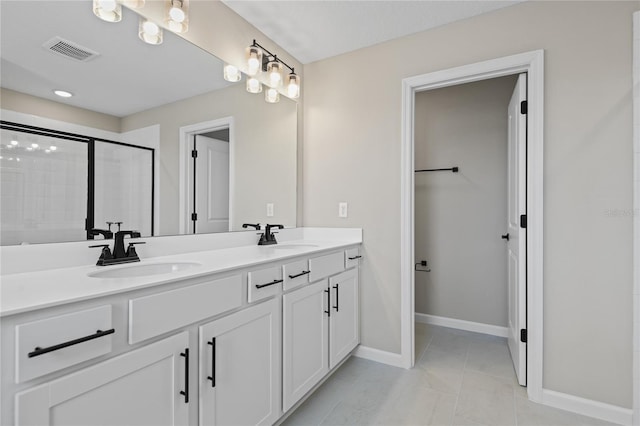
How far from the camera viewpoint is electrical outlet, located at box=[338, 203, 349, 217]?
8.16 feet

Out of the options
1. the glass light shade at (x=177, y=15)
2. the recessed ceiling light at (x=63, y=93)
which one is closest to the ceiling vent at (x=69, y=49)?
the recessed ceiling light at (x=63, y=93)

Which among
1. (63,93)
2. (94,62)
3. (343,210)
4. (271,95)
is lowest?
(343,210)

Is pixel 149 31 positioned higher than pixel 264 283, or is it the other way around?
pixel 149 31

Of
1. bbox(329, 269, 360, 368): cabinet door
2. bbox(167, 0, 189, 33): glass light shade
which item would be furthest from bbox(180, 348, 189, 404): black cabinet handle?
bbox(167, 0, 189, 33): glass light shade

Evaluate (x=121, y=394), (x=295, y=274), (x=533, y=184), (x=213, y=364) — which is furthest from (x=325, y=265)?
(x=533, y=184)

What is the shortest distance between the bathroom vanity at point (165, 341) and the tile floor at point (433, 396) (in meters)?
0.21

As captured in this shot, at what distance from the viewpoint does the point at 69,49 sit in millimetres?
1310

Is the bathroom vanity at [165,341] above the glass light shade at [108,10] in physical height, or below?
below

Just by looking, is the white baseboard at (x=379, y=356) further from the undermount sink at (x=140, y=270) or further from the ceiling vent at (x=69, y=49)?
the ceiling vent at (x=69, y=49)

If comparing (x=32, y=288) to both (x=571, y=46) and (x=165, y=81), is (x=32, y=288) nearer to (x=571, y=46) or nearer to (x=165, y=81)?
(x=165, y=81)

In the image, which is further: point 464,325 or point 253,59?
point 464,325

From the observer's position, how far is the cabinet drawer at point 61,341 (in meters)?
0.72

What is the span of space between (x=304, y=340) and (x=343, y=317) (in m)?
0.50

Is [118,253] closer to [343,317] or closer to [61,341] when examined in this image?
[61,341]
